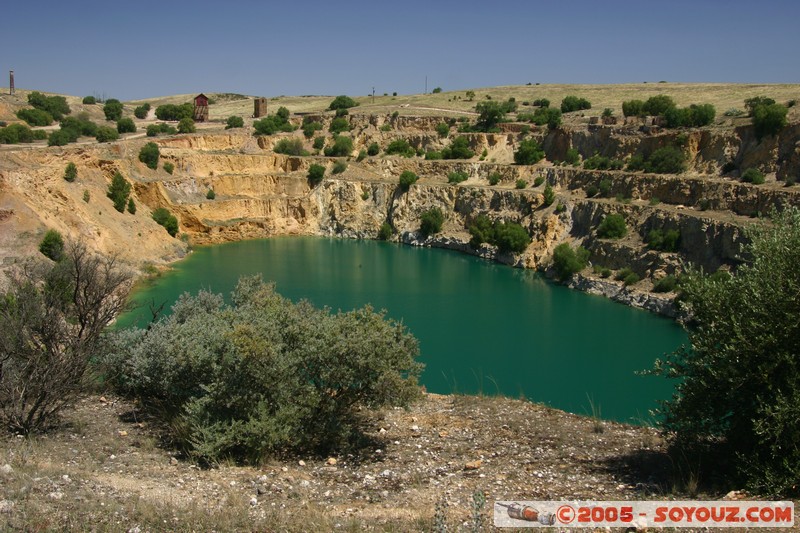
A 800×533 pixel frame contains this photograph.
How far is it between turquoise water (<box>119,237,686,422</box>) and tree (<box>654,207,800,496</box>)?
7030 mm

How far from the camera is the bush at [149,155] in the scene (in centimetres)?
4581

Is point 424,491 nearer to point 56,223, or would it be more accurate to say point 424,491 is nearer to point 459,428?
point 459,428

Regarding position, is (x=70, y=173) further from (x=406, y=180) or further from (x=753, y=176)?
(x=753, y=176)

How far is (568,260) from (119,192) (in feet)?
88.7

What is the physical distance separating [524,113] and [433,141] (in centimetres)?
921

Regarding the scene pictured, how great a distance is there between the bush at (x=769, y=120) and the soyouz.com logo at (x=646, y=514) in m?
34.0

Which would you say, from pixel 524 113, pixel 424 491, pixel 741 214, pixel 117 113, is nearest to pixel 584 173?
pixel 741 214

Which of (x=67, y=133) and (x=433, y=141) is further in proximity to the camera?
(x=433, y=141)

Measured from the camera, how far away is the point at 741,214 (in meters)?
33.8

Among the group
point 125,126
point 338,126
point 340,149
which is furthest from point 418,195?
point 125,126

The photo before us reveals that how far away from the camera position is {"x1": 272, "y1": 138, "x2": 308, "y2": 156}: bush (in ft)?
179

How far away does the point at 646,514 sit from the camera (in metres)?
7.91

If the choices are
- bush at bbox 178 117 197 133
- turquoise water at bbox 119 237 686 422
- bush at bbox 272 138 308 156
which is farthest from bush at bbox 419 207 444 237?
bush at bbox 178 117 197 133

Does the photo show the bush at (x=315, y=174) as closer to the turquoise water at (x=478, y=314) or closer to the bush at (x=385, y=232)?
the bush at (x=385, y=232)
